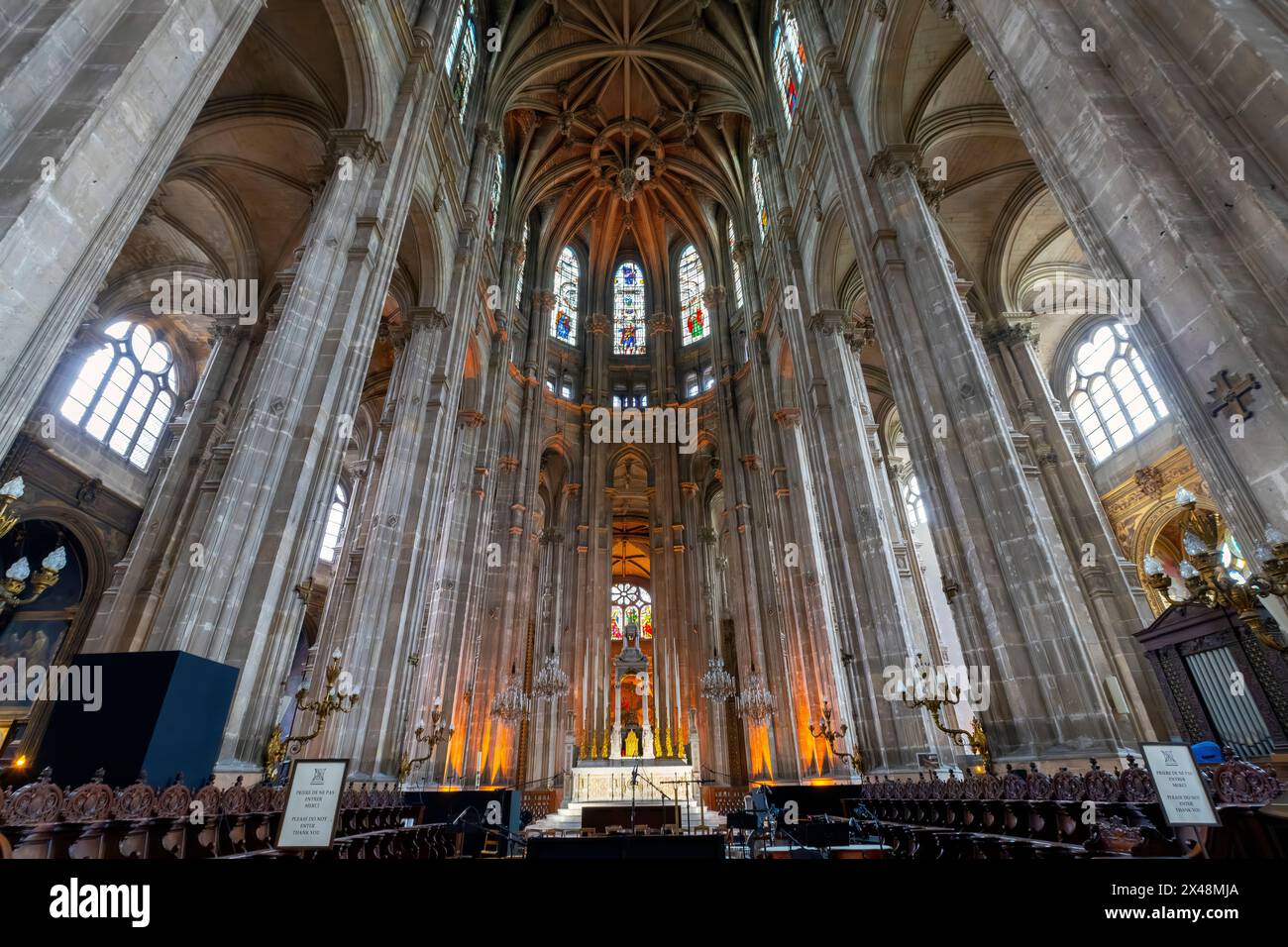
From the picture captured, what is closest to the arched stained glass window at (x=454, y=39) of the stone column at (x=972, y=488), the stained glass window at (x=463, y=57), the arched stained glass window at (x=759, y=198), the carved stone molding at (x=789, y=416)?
the stained glass window at (x=463, y=57)

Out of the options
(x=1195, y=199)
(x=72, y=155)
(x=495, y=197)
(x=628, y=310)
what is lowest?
(x=1195, y=199)

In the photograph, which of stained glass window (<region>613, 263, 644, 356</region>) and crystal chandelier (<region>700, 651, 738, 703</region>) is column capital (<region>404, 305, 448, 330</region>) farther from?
crystal chandelier (<region>700, 651, 738, 703</region>)

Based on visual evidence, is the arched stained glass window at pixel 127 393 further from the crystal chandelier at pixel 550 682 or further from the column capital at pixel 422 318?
the crystal chandelier at pixel 550 682

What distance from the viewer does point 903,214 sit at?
1123 cm

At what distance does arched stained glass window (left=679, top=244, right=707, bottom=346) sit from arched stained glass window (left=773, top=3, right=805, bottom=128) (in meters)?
9.98

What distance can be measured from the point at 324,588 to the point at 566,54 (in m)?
24.5

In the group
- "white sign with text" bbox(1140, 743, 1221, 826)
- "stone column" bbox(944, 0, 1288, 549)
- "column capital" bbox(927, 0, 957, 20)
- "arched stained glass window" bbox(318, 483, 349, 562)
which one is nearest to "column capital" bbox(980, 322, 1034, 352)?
"column capital" bbox(927, 0, 957, 20)

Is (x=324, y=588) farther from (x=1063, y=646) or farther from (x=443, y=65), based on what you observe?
(x=1063, y=646)

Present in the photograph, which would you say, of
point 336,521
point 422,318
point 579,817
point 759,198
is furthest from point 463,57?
point 579,817

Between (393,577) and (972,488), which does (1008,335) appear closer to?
(972,488)

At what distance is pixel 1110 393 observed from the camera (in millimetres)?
18062

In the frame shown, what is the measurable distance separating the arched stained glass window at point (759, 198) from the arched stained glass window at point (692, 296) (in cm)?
545

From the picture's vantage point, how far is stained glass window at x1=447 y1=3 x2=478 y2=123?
1745cm

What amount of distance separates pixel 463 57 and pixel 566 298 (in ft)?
39.6
